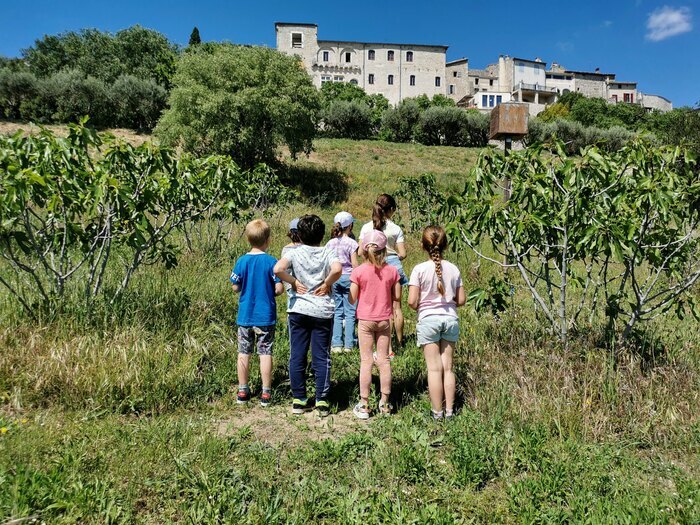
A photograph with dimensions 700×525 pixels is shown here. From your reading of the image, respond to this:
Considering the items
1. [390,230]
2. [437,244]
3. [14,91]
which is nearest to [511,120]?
[390,230]

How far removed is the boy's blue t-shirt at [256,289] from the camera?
12.8 feet

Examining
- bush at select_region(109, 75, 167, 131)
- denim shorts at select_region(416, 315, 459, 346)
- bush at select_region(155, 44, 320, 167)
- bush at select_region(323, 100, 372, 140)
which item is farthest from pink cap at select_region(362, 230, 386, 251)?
bush at select_region(323, 100, 372, 140)

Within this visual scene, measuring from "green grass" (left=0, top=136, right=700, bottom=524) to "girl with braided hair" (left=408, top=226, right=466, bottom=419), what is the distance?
0.90ft

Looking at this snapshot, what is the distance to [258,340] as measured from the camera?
3949mm

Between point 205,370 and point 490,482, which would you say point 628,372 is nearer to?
point 490,482

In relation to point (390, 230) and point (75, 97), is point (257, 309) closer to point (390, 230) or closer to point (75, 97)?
point (390, 230)

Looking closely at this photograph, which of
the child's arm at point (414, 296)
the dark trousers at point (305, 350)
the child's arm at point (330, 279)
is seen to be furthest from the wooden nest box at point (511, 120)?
the dark trousers at point (305, 350)

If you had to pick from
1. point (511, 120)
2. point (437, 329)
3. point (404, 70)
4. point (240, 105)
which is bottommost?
point (437, 329)

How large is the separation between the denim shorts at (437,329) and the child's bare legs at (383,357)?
0.32 metres

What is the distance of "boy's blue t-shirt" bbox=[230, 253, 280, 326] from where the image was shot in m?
3.91

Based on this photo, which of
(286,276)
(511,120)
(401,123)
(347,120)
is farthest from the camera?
(401,123)

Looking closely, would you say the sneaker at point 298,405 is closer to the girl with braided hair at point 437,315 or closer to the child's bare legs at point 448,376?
the girl with braided hair at point 437,315

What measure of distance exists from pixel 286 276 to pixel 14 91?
131 ft

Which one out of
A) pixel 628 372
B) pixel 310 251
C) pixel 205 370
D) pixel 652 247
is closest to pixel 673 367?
pixel 628 372
